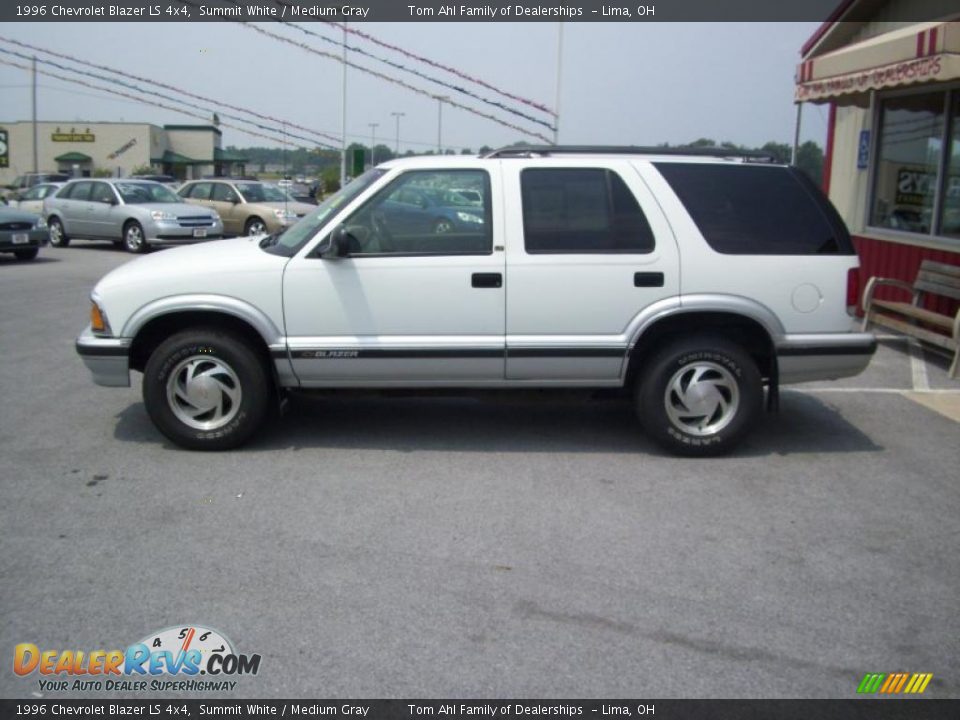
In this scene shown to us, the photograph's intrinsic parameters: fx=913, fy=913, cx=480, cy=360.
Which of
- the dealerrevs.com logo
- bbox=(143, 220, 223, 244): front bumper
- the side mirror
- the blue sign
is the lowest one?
the dealerrevs.com logo

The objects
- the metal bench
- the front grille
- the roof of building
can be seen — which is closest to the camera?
the metal bench

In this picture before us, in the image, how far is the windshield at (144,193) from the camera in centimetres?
2084

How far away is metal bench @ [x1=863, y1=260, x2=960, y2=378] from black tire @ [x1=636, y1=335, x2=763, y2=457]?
3511 mm

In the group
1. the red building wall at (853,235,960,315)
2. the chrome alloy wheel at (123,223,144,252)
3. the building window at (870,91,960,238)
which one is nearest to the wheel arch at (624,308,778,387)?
the red building wall at (853,235,960,315)

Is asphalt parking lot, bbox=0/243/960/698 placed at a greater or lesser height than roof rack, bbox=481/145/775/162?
lesser

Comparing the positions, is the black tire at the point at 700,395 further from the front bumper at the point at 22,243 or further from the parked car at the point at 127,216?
the parked car at the point at 127,216

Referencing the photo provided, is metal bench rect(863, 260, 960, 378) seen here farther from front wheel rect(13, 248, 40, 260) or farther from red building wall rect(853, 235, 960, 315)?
front wheel rect(13, 248, 40, 260)

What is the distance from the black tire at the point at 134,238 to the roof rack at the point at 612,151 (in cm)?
1605

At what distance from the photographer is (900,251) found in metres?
10.9

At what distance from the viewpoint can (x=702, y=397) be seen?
19.3ft

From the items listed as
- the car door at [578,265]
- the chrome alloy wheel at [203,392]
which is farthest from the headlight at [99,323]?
the car door at [578,265]

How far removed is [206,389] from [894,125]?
9.50 metres

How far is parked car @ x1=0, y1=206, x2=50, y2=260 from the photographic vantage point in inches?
663
